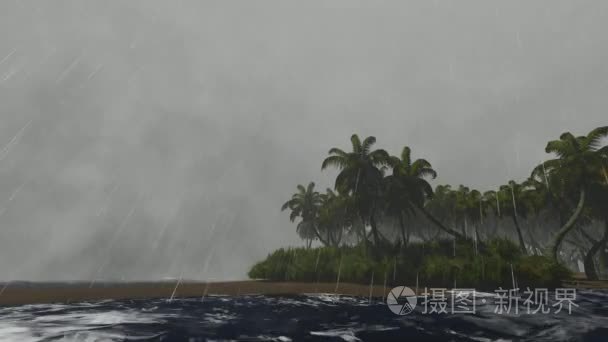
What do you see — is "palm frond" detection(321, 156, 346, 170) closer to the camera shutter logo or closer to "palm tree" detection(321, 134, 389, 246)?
"palm tree" detection(321, 134, 389, 246)

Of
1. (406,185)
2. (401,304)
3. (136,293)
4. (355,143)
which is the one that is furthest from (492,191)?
(136,293)

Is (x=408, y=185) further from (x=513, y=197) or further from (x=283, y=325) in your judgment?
(x=283, y=325)

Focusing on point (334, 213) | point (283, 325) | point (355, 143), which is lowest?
point (283, 325)

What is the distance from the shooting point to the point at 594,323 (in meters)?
8.91

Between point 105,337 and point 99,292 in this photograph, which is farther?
point 99,292

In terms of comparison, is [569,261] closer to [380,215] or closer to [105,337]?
[380,215]

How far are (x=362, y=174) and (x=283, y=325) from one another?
85.7ft

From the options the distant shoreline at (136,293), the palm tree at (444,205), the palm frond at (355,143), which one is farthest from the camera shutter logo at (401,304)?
the palm tree at (444,205)

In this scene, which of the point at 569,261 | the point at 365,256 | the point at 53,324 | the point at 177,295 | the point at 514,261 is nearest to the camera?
the point at 53,324

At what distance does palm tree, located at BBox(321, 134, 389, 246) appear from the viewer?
33.2m

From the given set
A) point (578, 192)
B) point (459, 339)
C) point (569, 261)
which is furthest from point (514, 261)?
point (569, 261)

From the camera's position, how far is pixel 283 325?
8.73m

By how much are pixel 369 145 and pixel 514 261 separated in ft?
54.2

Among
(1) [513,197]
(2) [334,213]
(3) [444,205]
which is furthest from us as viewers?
(3) [444,205]
